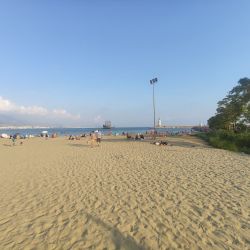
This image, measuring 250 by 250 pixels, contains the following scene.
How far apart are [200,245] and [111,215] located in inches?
84.6

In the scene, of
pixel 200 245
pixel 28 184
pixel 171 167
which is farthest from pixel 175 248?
pixel 171 167

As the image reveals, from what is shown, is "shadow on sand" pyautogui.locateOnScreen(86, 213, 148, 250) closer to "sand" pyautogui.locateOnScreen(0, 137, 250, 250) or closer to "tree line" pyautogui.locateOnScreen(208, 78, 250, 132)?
"sand" pyautogui.locateOnScreen(0, 137, 250, 250)

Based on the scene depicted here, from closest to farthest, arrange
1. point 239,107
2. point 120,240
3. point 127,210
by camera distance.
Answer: point 120,240, point 127,210, point 239,107

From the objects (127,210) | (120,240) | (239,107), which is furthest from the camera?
(239,107)

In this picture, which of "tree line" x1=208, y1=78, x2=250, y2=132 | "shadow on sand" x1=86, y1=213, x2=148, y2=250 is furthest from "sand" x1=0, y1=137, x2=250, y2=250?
"tree line" x1=208, y1=78, x2=250, y2=132

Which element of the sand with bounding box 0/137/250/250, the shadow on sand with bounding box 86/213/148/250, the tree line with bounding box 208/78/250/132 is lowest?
the shadow on sand with bounding box 86/213/148/250

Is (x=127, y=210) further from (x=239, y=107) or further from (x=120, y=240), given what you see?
(x=239, y=107)

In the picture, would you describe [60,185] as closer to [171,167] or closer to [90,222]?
[90,222]

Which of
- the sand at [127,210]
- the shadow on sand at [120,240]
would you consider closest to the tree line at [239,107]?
the sand at [127,210]

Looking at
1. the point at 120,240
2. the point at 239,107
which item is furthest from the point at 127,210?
the point at 239,107

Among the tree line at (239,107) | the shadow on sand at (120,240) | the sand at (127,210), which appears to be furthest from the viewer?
the tree line at (239,107)

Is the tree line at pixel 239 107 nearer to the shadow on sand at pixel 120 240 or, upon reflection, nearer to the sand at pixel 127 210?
the sand at pixel 127 210

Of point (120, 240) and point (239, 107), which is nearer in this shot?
point (120, 240)

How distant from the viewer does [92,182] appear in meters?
9.03
